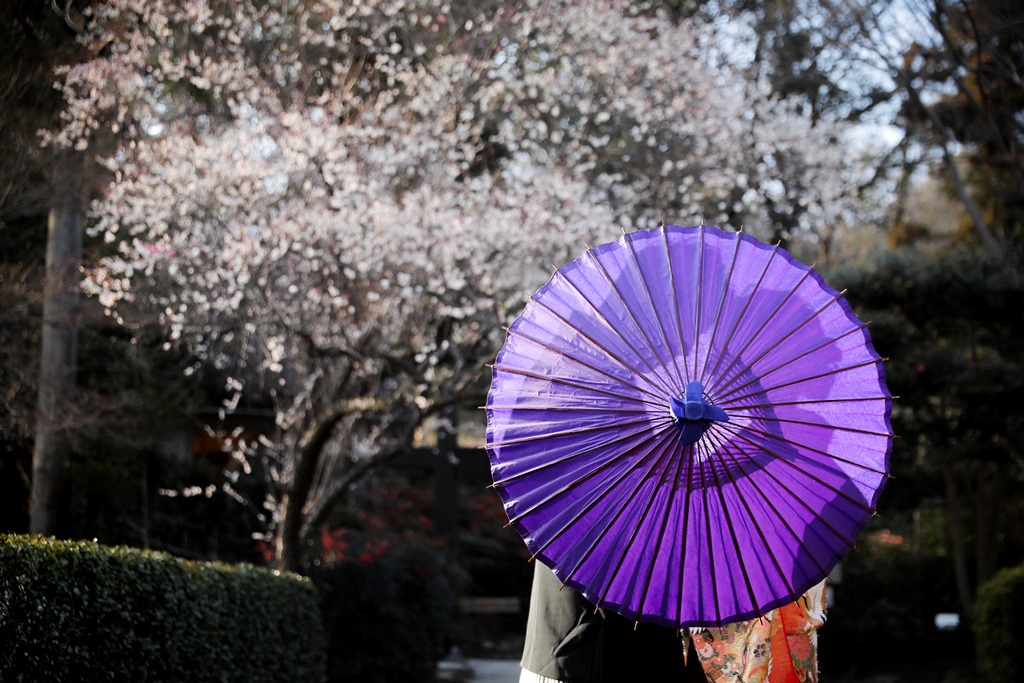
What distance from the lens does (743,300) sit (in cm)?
→ 309

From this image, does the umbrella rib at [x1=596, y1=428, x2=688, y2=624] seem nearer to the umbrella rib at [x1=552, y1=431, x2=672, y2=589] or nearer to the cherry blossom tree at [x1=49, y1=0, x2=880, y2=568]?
the umbrella rib at [x1=552, y1=431, x2=672, y2=589]

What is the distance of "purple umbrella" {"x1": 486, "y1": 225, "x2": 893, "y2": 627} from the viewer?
3.02m

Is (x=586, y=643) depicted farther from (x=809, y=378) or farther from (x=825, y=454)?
(x=809, y=378)

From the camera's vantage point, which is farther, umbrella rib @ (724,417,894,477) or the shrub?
the shrub

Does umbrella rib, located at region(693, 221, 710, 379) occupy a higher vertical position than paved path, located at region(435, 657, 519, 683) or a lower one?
higher

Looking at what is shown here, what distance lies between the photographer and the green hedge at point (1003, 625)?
9555 millimetres

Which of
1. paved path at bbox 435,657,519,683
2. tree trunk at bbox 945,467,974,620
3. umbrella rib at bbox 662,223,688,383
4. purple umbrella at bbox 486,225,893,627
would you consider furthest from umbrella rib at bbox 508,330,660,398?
tree trunk at bbox 945,467,974,620

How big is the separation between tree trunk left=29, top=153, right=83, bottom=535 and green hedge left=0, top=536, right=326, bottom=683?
2157 millimetres

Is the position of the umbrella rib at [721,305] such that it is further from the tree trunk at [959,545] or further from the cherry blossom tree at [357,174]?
the tree trunk at [959,545]

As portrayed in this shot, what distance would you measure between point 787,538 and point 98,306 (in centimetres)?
694

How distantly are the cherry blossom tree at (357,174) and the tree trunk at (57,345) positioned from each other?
9.6 inches

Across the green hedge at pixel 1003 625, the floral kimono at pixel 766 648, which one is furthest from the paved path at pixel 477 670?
the floral kimono at pixel 766 648

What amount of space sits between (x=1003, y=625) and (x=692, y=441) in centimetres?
821

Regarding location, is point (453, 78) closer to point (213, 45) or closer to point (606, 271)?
point (213, 45)
